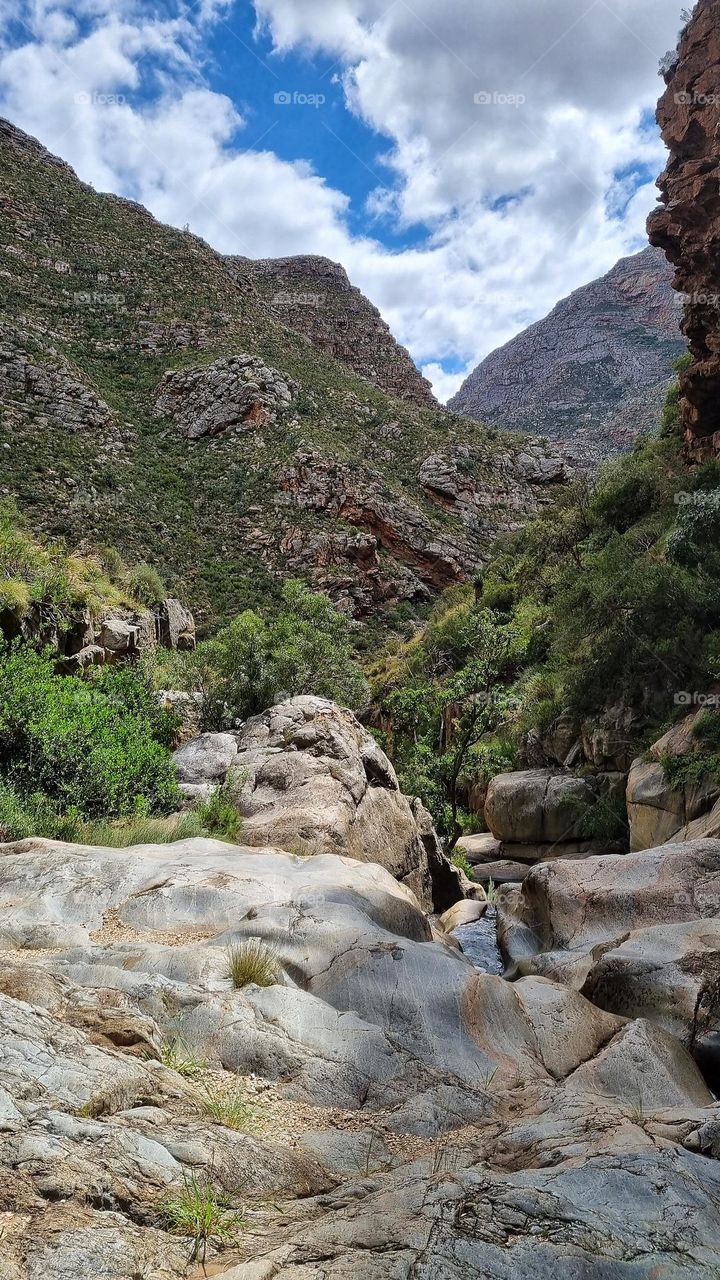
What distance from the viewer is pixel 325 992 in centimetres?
518

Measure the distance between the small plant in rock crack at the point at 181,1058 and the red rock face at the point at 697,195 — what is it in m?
27.0

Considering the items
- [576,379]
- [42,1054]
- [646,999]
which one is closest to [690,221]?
[646,999]

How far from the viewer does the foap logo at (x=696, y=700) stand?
13899 mm

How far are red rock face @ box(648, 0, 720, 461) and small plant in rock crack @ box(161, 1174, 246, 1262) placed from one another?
90.7 feet

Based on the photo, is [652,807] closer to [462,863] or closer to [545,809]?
[545,809]

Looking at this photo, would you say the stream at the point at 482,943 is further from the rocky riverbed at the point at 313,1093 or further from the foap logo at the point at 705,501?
the foap logo at the point at 705,501

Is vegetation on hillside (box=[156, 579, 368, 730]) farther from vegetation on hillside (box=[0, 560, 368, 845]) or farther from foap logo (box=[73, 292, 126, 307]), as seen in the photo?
foap logo (box=[73, 292, 126, 307])

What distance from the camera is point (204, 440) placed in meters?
44.5

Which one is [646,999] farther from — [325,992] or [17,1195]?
[17,1195]

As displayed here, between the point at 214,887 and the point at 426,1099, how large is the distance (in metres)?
3.18

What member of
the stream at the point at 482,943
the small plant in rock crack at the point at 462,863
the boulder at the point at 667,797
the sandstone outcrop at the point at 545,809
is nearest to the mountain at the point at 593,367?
the sandstone outcrop at the point at 545,809

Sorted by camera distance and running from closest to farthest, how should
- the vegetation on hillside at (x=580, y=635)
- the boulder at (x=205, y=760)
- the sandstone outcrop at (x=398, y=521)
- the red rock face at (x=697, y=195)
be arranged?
the boulder at (x=205, y=760) < the vegetation on hillside at (x=580, y=635) < the red rock face at (x=697, y=195) < the sandstone outcrop at (x=398, y=521)

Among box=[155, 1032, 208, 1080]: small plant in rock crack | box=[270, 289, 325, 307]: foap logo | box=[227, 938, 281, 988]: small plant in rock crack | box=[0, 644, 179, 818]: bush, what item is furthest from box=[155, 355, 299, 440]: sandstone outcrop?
box=[270, 289, 325, 307]: foap logo

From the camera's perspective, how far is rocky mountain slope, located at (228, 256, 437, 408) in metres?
84.5
